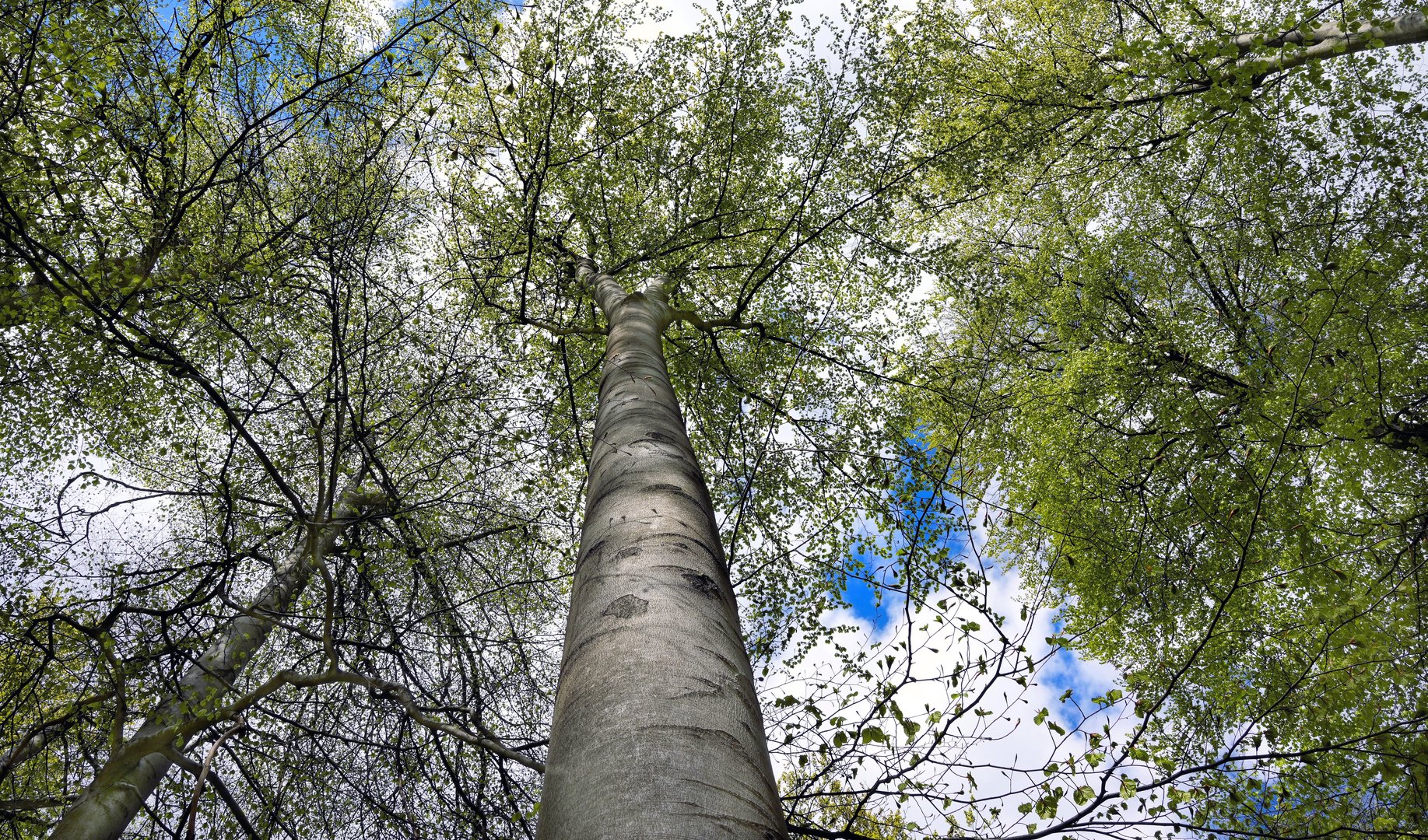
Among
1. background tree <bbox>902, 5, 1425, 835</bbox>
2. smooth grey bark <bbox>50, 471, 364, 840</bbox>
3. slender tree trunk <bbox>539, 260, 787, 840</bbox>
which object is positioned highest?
background tree <bbox>902, 5, 1425, 835</bbox>

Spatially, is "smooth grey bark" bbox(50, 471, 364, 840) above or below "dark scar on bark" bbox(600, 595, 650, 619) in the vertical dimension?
above

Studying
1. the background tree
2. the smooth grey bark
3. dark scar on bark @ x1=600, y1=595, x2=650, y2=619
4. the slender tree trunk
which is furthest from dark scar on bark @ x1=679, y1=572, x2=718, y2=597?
the background tree

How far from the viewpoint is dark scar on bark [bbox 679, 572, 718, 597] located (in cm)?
137

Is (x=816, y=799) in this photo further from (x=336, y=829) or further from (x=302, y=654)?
(x=302, y=654)

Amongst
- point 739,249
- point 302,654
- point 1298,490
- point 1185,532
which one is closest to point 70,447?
point 302,654

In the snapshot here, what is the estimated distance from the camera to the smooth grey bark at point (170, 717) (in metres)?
2.53

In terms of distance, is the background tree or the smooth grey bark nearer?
the smooth grey bark

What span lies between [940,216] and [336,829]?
397 inches

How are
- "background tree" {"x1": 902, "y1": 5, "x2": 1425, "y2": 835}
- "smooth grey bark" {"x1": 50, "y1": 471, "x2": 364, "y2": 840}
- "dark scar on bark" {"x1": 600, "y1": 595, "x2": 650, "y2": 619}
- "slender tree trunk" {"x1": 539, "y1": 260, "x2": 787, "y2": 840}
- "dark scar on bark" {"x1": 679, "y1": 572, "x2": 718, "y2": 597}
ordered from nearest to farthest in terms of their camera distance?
"slender tree trunk" {"x1": 539, "y1": 260, "x2": 787, "y2": 840}, "dark scar on bark" {"x1": 600, "y1": 595, "x2": 650, "y2": 619}, "dark scar on bark" {"x1": 679, "y1": 572, "x2": 718, "y2": 597}, "smooth grey bark" {"x1": 50, "y1": 471, "x2": 364, "y2": 840}, "background tree" {"x1": 902, "y1": 5, "x2": 1425, "y2": 835}

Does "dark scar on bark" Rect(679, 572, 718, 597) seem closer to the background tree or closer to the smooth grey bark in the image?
the smooth grey bark

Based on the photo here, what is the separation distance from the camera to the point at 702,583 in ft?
4.58

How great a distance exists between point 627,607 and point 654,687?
0.24 meters

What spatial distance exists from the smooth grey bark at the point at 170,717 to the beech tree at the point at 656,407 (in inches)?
1.8

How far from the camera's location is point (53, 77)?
3.05m
